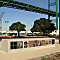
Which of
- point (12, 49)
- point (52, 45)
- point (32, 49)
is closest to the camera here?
point (12, 49)

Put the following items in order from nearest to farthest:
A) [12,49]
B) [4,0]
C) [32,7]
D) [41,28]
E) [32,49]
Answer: [12,49] < [32,49] < [41,28] < [4,0] < [32,7]

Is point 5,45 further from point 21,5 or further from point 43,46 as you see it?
point 21,5

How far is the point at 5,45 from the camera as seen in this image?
16.2 meters

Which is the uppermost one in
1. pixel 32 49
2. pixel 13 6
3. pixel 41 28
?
pixel 13 6

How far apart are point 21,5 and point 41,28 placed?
23.7 meters

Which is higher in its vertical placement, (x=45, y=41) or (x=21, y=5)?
(x=21, y=5)

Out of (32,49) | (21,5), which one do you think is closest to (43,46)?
(32,49)

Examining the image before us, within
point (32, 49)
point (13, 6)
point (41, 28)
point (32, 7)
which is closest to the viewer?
point (32, 49)

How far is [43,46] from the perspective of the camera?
19.7 m

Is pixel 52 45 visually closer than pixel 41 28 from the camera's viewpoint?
Yes

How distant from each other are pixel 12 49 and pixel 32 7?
6956cm

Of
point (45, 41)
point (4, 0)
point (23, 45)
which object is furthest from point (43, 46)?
point (4, 0)

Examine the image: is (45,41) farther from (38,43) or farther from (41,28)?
(41,28)

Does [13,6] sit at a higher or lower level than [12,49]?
higher
